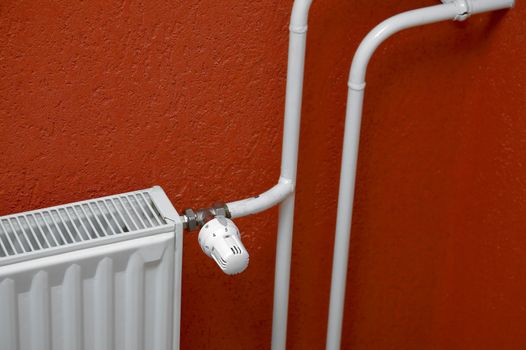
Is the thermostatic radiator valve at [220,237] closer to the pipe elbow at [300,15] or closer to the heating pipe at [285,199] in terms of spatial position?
the heating pipe at [285,199]

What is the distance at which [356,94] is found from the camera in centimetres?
118

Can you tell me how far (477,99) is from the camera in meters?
1.38

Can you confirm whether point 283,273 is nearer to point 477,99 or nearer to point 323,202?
point 323,202

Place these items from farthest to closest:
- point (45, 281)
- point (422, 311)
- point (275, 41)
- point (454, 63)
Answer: point (422, 311) → point (454, 63) → point (275, 41) → point (45, 281)

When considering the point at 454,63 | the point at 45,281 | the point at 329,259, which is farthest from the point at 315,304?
the point at 45,281

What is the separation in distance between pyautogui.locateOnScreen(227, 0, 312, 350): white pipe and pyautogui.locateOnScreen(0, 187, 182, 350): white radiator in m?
0.13

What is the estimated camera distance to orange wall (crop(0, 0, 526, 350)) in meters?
1.11

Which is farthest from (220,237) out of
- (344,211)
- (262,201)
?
(344,211)

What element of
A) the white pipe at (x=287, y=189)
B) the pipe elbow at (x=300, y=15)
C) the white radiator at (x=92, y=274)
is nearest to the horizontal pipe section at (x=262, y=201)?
→ the white pipe at (x=287, y=189)

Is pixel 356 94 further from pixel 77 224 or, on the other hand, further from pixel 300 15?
pixel 77 224

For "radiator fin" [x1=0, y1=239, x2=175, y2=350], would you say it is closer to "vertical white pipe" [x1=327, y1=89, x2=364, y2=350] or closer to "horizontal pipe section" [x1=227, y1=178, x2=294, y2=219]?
"horizontal pipe section" [x1=227, y1=178, x2=294, y2=219]

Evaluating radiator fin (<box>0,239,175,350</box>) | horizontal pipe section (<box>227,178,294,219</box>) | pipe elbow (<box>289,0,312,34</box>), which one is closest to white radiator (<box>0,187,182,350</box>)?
radiator fin (<box>0,239,175,350</box>)

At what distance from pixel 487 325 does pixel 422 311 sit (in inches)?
5.3

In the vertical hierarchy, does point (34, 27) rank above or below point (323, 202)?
above
